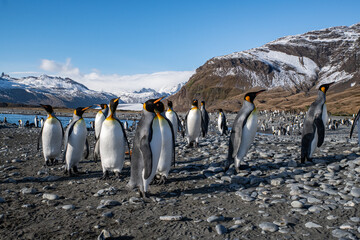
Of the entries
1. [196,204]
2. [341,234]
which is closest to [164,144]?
[196,204]

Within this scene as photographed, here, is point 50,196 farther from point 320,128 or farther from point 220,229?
point 320,128

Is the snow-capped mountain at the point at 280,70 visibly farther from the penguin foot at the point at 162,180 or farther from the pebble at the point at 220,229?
the pebble at the point at 220,229

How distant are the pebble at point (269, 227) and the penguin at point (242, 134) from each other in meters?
2.41

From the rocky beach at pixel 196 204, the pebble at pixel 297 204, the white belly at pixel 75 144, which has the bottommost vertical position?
the rocky beach at pixel 196 204

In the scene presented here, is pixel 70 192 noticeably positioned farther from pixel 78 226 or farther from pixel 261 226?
pixel 261 226

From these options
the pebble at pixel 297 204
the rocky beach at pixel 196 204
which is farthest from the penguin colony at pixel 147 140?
the pebble at pixel 297 204

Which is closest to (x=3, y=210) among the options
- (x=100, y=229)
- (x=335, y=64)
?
(x=100, y=229)

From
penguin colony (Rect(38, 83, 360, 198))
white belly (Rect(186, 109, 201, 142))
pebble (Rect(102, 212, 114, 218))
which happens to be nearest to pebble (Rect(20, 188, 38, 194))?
penguin colony (Rect(38, 83, 360, 198))

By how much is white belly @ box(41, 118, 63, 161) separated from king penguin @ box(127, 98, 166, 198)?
3.16 metres

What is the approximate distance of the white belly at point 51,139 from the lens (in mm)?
6500

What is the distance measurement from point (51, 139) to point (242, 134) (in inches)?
167

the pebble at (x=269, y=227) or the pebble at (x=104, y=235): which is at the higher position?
the pebble at (x=104, y=235)

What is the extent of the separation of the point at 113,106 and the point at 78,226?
9.14ft

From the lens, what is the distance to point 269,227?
289 centimetres
